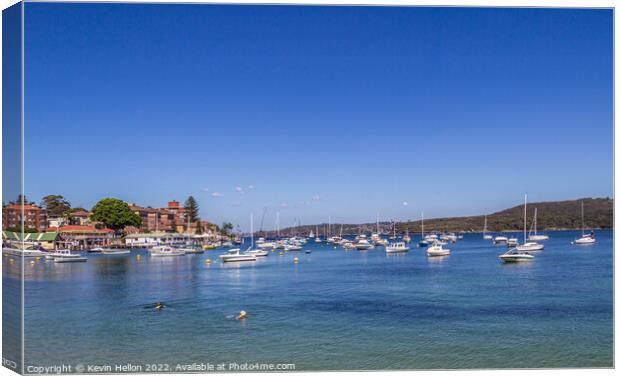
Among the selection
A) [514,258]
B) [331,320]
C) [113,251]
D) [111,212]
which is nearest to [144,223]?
[113,251]

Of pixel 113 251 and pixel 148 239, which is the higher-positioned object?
pixel 148 239

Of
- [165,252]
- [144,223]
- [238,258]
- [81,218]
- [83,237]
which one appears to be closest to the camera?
[238,258]

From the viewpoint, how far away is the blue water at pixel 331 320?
8.57 meters

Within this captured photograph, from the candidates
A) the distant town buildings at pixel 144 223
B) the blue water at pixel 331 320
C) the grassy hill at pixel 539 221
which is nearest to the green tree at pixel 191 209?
the distant town buildings at pixel 144 223

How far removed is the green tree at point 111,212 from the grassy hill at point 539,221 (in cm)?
1403

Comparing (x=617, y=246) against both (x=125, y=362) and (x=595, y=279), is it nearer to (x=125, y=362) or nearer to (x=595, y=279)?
(x=125, y=362)

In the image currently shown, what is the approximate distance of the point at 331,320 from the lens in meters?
11.3

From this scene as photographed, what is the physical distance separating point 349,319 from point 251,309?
2612 millimetres

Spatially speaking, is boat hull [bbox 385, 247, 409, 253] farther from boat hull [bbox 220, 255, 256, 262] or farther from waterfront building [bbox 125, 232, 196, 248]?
waterfront building [bbox 125, 232, 196, 248]

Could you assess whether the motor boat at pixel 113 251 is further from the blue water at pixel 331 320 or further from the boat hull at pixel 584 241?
the boat hull at pixel 584 241

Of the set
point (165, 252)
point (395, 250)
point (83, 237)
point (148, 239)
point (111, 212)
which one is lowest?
point (395, 250)

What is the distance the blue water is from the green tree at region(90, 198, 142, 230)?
9.40m

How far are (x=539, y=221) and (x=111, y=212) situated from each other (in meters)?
26.3

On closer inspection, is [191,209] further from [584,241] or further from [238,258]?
[584,241]
